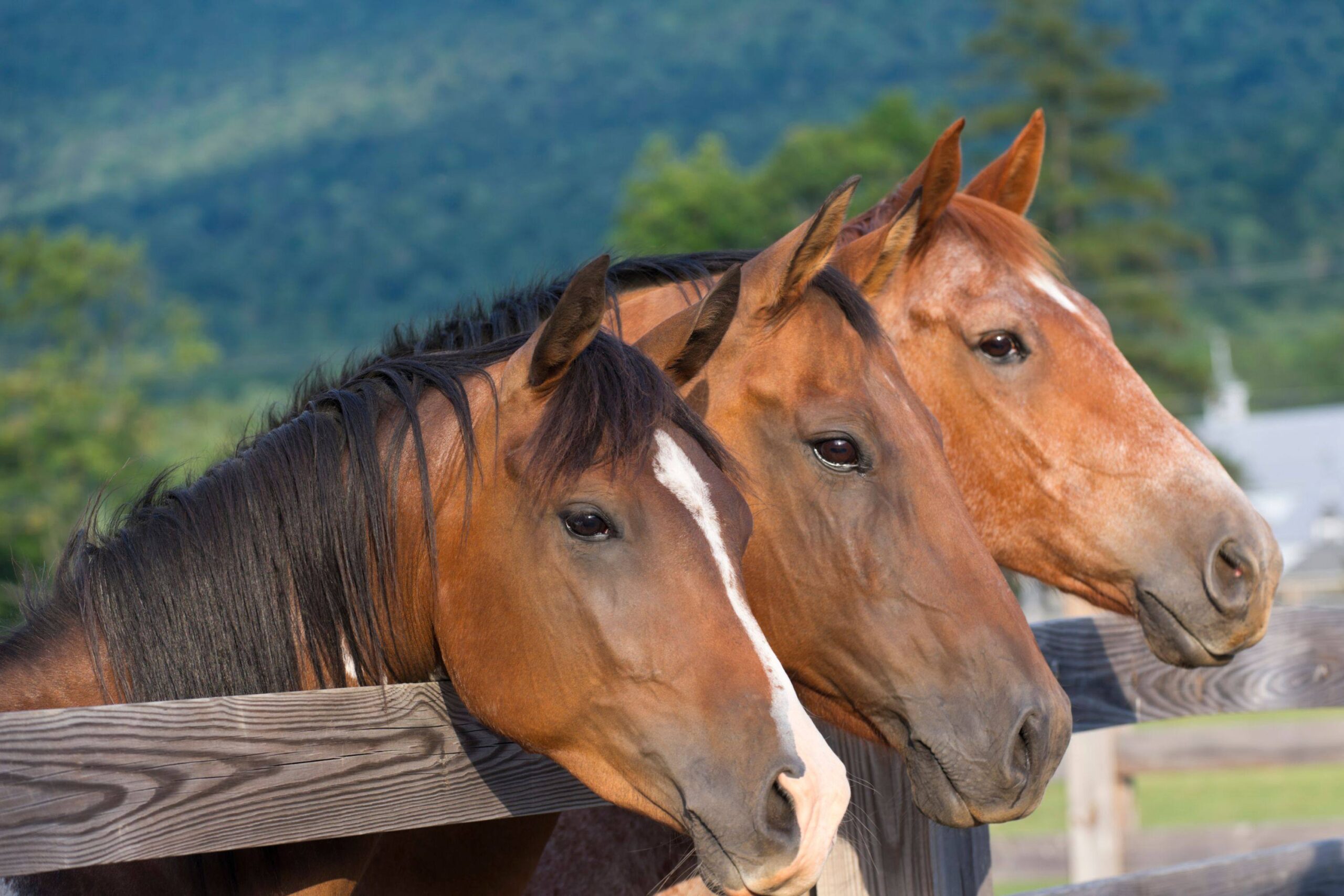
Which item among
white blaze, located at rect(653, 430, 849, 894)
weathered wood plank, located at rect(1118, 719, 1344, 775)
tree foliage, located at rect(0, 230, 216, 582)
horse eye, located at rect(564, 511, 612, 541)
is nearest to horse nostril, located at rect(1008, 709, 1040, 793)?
white blaze, located at rect(653, 430, 849, 894)

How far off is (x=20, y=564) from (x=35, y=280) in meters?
35.1

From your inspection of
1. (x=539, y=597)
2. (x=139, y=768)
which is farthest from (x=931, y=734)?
(x=139, y=768)

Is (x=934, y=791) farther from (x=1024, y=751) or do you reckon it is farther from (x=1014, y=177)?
(x=1014, y=177)

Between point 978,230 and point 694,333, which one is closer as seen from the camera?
point 694,333

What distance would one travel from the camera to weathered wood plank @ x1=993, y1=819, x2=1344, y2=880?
7.35 meters

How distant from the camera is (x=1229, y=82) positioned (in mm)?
161875

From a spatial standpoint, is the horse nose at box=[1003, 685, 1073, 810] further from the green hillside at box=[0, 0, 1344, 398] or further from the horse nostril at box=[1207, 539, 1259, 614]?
the green hillside at box=[0, 0, 1344, 398]

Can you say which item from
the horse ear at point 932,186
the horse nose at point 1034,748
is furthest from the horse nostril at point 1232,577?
the horse ear at point 932,186

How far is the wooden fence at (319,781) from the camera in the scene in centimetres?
175

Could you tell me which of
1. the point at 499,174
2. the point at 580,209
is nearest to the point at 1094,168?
the point at 580,209

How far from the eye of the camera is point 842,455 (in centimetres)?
262

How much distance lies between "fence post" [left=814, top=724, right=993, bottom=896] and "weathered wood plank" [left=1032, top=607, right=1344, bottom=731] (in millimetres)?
614

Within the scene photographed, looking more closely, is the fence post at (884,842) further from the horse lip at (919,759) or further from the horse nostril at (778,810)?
the horse nostril at (778,810)

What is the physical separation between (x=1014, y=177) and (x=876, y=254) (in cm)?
110
